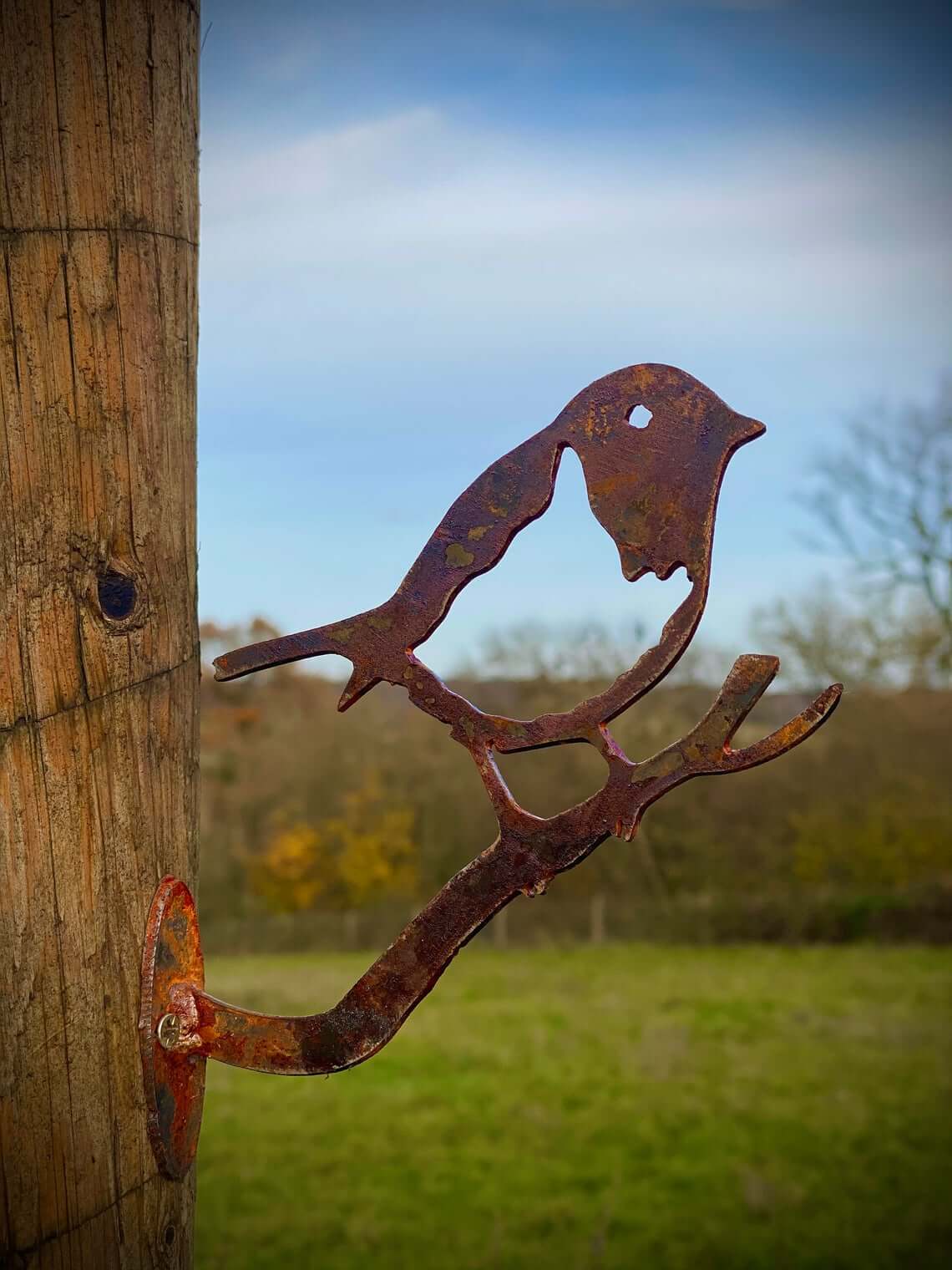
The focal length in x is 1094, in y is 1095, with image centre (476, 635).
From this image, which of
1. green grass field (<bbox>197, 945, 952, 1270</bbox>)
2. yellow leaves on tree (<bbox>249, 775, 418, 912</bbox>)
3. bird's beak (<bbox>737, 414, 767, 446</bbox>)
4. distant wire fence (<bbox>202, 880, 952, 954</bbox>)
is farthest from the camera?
yellow leaves on tree (<bbox>249, 775, 418, 912</bbox>)

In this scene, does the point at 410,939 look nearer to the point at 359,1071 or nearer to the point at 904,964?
the point at 359,1071

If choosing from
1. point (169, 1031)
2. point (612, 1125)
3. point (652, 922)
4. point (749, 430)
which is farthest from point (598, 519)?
point (652, 922)

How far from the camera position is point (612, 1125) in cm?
837

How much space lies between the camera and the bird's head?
129 centimetres

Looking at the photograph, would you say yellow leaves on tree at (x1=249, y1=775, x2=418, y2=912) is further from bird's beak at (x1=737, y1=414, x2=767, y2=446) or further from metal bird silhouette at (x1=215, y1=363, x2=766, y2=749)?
bird's beak at (x1=737, y1=414, x2=767, y2=446)

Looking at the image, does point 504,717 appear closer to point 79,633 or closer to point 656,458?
point 656,458

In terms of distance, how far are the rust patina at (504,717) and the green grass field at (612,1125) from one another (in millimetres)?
5950

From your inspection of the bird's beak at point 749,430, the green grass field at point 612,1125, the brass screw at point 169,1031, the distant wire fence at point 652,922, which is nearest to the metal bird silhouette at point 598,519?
the bird's beak at point 749,430

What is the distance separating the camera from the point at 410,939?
1357 millimetres

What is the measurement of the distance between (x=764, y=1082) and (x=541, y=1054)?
1.94m

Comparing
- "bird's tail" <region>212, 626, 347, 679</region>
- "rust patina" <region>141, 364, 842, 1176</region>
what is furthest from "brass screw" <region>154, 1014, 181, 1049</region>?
"bird's tail" <region>212, 626, 347, 679</region>

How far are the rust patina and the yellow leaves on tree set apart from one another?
11.1 m

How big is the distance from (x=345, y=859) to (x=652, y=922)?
11.8ft

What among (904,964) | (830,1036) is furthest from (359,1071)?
(904,964)
